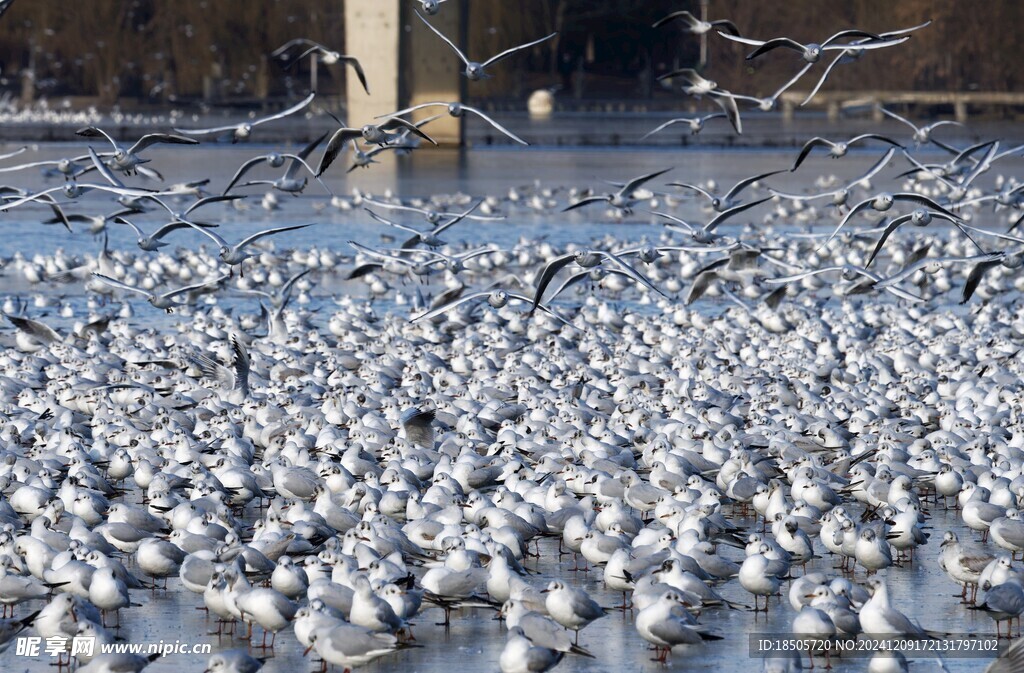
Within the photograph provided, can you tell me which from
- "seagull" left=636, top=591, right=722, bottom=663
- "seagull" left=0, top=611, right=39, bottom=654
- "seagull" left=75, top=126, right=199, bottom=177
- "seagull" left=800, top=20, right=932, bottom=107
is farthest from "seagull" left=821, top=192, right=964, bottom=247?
"seagull" left=0, top=611, right=39, bottom=654

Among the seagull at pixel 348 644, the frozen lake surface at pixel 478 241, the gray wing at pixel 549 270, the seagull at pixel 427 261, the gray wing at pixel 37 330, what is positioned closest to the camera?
the seagull at pixel 348 644

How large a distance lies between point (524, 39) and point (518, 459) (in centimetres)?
6444

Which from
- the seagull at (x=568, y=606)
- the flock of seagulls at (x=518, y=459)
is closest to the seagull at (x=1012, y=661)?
the flock of seagulls at (x=518, y=459)

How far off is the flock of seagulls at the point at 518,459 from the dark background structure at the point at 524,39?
55208mm

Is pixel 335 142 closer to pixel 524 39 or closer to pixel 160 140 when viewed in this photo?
pixel 160 140

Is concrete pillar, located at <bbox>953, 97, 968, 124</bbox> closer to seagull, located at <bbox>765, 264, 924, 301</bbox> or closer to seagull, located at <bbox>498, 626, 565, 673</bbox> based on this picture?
seagull, located at <bbox>765, 264, 924, 301</bbox>

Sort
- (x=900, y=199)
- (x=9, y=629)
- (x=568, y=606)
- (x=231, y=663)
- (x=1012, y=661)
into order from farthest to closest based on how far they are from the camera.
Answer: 1. (x=900, y=199)
2. (x=568, y=606)
3. (x=9, y=629)
4. (x=231, y=663)
5. (x=1012, y=661)

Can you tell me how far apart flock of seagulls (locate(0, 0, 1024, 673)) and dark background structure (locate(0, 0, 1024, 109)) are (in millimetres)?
55208

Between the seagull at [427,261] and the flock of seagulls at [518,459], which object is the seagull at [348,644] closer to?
the flock of seagulls at [518,459]

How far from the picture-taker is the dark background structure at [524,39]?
7931 centimetres

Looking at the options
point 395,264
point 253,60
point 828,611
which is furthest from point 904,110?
point 828,611

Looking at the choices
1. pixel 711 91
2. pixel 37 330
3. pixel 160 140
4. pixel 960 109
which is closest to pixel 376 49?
pixel 960 109

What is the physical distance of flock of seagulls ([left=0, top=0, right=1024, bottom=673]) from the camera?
811 centimetres

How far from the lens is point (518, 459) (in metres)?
10.8
